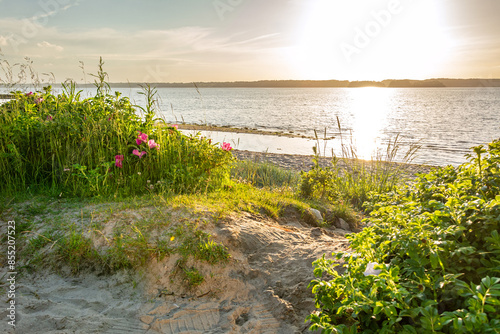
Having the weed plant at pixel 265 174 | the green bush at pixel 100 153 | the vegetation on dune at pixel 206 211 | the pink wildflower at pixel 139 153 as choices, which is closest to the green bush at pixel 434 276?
the vegetation on dune at pixel 206 211

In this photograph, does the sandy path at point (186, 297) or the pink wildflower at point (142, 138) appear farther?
the pink wildflower at point (142, 138)

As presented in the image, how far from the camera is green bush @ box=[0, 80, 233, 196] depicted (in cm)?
499

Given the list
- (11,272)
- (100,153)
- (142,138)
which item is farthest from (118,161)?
(11,272)

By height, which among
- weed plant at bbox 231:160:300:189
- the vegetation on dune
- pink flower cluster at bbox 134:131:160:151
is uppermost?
pink flower cluster at bbox 134:131:160:151

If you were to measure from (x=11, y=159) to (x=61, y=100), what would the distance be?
5.58 ft

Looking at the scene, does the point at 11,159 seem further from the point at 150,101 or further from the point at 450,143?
the point at 450,143

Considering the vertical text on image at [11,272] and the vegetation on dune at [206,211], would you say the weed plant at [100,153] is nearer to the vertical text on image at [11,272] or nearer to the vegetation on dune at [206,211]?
the vegetation on dune at [206,211]

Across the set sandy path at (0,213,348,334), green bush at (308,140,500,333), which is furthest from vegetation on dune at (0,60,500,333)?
sandy path at (0,213,348,334)

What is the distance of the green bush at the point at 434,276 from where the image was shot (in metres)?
1.76

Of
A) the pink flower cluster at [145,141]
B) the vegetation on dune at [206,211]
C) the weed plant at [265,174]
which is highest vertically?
the pink flower cluster at [145,141]

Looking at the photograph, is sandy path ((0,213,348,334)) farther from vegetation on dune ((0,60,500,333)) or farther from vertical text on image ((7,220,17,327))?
vegetation on dune ((0,60,500,333))

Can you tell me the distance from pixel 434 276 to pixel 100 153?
4813 mm

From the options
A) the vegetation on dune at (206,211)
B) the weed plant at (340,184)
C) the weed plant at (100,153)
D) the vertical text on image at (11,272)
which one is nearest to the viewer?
the vegetation on dune at (206,211)

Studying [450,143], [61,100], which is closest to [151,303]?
[61,100]
